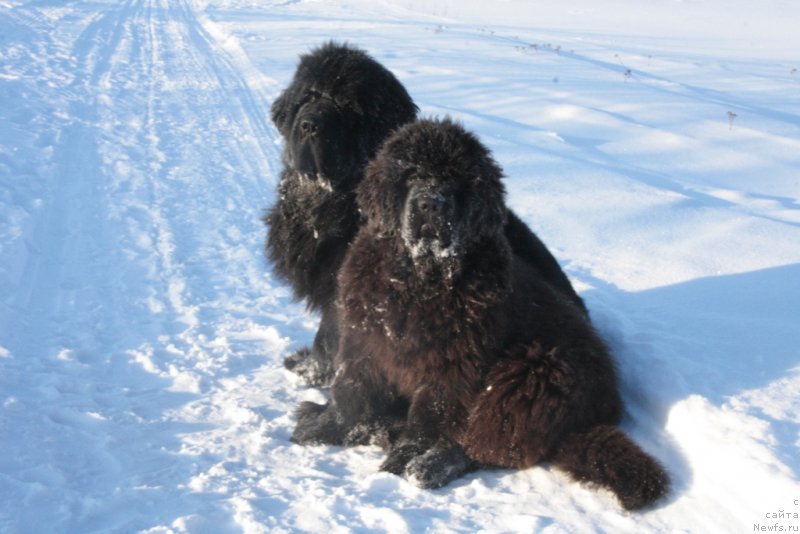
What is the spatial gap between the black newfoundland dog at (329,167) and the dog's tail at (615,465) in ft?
3.68

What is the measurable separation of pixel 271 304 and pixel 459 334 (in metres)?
2.25

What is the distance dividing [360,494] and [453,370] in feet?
2.11

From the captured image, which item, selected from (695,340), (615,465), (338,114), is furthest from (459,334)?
(338,114)

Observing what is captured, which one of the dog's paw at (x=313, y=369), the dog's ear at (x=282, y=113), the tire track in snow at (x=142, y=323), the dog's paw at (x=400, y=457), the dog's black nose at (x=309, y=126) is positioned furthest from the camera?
the dog's ear at (x=282, y=113)

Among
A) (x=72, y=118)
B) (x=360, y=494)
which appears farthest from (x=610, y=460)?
(x=72, y=118)

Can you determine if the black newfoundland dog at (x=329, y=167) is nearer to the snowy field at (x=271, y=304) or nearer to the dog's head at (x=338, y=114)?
the dog's head at (x=338, y=114)

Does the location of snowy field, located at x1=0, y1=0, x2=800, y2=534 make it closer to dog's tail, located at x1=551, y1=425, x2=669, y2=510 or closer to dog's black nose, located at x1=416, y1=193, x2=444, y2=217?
dog's tail, located at x1=551, y1=425, x2=669, y2=510

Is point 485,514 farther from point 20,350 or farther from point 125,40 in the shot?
point 125,40

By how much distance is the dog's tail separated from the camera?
98.5 inches

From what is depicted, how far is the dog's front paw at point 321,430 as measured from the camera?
325 cm

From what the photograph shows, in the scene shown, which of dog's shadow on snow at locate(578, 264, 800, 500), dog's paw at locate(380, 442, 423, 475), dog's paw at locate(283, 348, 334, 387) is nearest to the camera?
dog's paw at locate(380, 442, 423, 475)

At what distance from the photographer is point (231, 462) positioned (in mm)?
2973

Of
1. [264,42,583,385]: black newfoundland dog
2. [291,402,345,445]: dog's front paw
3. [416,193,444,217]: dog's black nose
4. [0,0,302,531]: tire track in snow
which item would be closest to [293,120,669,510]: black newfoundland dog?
[416,193,444,217]: dog's black nose

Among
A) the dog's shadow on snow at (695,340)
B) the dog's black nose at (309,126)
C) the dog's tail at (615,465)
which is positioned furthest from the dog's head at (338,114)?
the dog's tail at (615,465)
